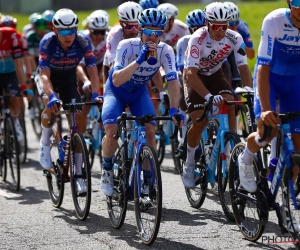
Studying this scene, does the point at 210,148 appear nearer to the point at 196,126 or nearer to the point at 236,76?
the point at 196,126

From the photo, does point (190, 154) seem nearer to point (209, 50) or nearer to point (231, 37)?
point (209, 50)

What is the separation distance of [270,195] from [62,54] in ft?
12.6

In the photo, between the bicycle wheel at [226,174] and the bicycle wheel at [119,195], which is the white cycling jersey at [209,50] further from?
the bicycle wheel at [119,195]

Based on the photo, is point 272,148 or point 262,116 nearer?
point 262,116

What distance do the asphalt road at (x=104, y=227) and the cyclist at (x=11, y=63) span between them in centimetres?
177

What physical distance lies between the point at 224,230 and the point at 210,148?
130cm

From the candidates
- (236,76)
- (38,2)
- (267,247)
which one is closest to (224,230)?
(267,247)

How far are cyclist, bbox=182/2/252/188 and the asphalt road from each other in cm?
63

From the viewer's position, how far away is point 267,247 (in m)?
6.91

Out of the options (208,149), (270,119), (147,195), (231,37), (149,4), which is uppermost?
(149,4)

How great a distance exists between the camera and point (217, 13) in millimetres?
8312

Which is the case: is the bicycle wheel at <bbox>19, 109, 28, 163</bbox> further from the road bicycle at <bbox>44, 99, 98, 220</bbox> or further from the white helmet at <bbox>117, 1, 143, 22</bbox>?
the white helmet at <bbox>117, 1, 143, 22</bbox>

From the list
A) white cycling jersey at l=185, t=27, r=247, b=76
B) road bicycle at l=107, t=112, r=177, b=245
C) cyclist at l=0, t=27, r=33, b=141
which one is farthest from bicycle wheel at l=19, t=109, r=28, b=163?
road bicycle at l=107, t=112, r=177, b=245

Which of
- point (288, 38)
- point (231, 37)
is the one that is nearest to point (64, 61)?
point (231, 37)
